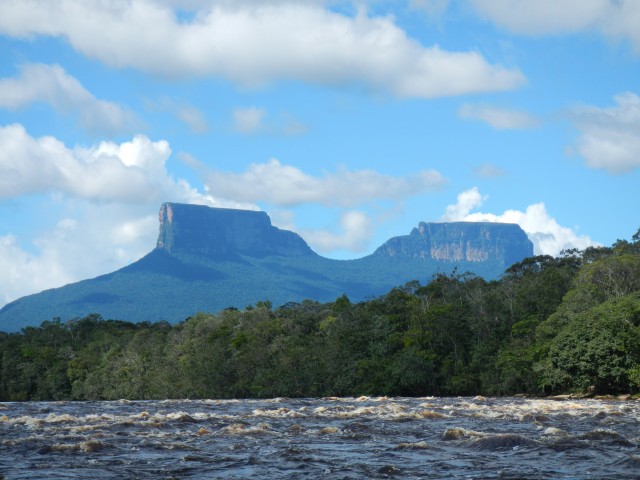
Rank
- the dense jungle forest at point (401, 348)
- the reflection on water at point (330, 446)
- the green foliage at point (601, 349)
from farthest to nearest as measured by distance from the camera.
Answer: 1. the dense jungle forest at point (401, 348)
2. the green foliage at point (601, 349)
3. the reflection on water at point (330, 446)

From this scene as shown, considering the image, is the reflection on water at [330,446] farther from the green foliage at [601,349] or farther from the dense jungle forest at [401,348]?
the dense jungle forest at [401,348]

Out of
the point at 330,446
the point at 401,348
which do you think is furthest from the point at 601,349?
the point at 330,446

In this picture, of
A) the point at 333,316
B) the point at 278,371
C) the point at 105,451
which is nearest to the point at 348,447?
the point at 105,451

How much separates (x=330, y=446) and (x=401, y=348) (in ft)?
175

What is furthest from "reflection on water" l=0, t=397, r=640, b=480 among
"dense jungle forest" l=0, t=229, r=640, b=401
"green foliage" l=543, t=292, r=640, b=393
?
"dense jungle forest" l=0, t=229, r=640, b=401

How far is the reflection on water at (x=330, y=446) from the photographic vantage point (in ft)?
71.9

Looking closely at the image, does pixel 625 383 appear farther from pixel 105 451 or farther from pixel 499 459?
pixel 105 451

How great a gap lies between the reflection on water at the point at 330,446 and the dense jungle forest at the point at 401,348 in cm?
1993

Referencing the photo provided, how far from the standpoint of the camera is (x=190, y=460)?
24.2 meters

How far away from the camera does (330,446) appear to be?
91.1ft

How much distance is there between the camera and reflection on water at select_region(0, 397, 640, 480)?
21906 mm

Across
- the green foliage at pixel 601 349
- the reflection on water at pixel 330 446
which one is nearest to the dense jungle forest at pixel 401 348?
the green foliage at pixel 601 349

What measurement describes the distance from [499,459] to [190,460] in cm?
952

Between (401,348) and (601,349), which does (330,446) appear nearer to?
(601,349)
